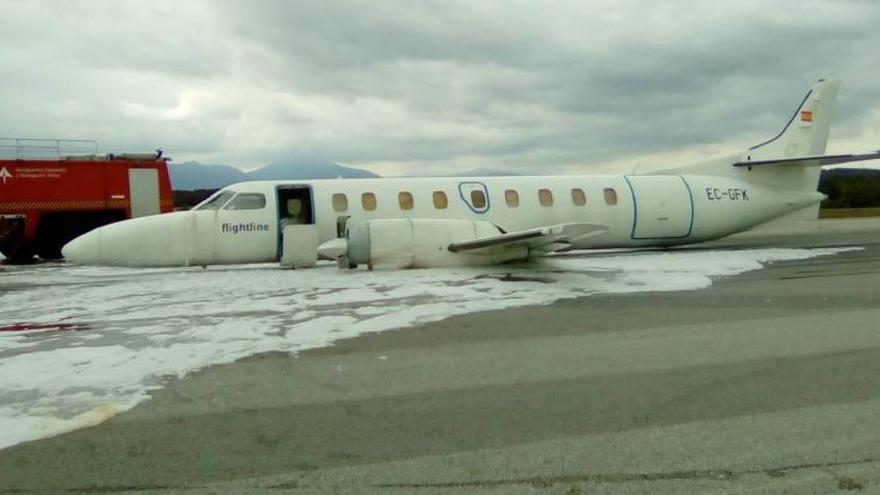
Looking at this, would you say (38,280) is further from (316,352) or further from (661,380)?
(661,380)

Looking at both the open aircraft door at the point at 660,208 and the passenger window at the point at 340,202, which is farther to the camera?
the open aircraft door at the point at 660,208

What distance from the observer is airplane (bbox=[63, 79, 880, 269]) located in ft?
48.4

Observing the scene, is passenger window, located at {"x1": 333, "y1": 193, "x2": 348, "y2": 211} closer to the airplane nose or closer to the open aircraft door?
the airplane nose

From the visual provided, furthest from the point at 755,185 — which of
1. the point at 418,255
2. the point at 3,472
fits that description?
the point at 3,472

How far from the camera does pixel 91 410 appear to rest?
5352 millimetres

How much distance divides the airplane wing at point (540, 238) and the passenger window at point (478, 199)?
2.52m

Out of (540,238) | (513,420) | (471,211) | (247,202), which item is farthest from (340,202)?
(513,420)

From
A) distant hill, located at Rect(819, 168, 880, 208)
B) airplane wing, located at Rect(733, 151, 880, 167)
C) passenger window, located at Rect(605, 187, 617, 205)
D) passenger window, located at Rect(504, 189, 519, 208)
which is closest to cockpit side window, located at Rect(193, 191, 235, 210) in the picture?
passenger window, located at Rect(504, 189, 519, 208)

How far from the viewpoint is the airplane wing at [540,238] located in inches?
524

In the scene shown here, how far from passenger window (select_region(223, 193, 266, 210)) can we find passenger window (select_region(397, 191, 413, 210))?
3015 millimetres

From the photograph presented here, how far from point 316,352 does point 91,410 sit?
2378 millimetres

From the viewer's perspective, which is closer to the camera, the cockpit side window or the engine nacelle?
the engine nacelle

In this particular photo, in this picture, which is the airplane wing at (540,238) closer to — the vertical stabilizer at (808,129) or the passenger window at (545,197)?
the passenger window at (545,197)

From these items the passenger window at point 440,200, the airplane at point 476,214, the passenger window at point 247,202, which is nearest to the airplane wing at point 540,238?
the airplane at point 476,214
